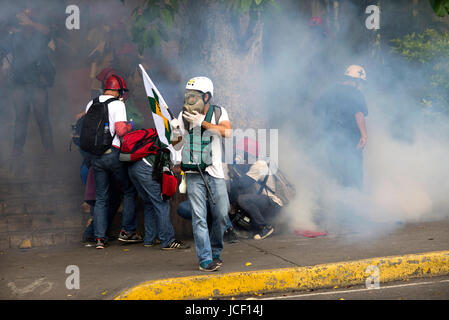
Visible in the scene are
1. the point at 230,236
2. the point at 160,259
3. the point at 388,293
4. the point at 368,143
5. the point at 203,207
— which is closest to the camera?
the point at 388,293

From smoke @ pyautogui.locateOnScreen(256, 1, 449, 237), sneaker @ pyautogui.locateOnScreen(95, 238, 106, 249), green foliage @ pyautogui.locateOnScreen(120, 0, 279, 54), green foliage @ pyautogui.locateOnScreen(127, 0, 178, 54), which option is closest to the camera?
sneaker @ pyautogui.locateOnScreen(95, 238, 106, 249)

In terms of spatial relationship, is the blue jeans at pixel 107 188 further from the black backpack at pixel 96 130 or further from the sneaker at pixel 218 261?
the sneaker at pixel 218 261

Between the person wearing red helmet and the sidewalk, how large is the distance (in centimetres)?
21

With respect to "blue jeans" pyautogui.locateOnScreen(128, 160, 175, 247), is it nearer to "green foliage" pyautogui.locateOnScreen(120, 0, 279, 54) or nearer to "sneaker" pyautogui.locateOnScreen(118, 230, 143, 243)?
"sneaker" pyautogui.locateOnScreen(118, 230, 143, 243)

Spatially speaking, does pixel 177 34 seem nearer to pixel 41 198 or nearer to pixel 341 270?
pixel 41 198

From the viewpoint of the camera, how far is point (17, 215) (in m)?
7.51

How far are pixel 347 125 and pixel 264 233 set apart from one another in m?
1.82

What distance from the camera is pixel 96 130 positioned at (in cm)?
637

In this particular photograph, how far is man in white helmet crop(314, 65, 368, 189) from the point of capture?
24.8ft

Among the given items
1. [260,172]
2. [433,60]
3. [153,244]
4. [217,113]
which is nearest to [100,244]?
[153,244]

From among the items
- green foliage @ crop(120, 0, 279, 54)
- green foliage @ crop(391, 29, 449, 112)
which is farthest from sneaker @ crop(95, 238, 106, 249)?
green foliage @ crop(391, 29, 449, 112)

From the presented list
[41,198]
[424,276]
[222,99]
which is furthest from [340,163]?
[41,198]

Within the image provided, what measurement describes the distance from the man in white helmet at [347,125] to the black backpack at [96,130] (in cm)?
285

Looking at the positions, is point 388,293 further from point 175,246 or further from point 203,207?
point 175,246
